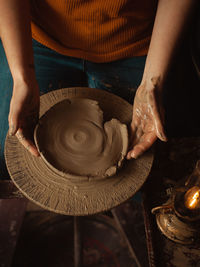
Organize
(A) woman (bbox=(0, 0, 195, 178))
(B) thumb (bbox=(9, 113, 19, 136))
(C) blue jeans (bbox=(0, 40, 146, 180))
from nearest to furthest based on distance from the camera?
(B) thumb (bbox=(9, 113, 19, 136))
(A) woman (bbox=(0, 0, 195, 178))
(C) blue jeans (bbox=(0, 40, 146, 180))

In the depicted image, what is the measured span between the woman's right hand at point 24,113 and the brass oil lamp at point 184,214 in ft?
1.95

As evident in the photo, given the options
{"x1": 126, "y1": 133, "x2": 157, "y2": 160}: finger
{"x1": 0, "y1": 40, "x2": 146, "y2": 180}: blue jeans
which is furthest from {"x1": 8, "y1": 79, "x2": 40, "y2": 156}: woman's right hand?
{"x1": 126, "y1": 133, "x2": 157, "y2": 160}: finger

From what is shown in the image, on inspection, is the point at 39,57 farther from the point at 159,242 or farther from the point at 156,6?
the point at 159,242

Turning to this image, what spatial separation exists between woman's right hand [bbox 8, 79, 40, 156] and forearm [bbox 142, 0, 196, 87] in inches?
20.3

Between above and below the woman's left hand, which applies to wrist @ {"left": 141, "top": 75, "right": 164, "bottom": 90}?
above

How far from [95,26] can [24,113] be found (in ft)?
1.81

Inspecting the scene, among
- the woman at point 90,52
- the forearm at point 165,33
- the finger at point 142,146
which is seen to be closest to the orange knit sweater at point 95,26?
the woman at point 90,52

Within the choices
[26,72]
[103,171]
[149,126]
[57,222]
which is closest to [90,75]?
[26,72]

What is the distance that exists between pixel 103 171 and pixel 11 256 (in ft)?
3.32

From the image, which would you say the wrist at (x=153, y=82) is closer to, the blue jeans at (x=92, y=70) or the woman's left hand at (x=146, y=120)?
the woman's left hand at (x=146, y=120)

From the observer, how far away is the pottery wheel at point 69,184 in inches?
36.7

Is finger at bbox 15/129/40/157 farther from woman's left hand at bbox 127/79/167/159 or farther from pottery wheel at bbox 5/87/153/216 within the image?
woman's left hand at bbox 127/79/167/159

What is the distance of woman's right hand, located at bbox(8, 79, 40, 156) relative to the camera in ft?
3.02

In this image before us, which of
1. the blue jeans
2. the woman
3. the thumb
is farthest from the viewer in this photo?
the blue jeans
